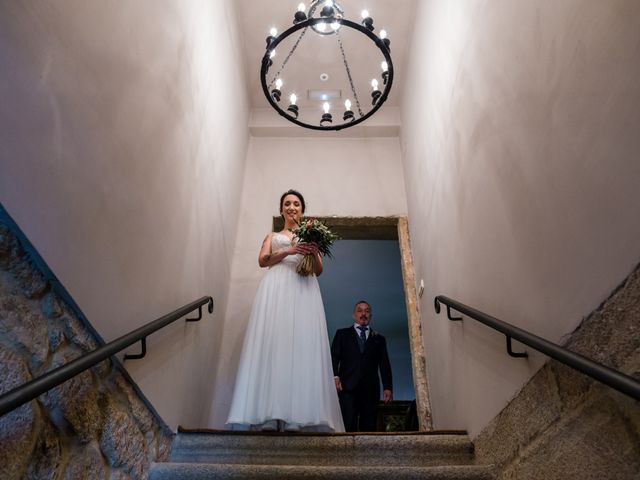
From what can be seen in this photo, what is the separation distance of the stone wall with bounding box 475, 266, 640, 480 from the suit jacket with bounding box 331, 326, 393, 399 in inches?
99.0

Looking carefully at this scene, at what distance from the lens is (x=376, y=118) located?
566 cm

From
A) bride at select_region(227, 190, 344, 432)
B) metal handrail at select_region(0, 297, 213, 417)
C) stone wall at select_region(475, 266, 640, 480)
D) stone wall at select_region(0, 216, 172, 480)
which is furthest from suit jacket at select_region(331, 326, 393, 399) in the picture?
metal handrail at select_region(0, 297, 213, 417)

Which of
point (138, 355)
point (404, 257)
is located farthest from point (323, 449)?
point (404, 257)

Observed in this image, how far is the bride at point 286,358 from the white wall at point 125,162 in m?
0.40

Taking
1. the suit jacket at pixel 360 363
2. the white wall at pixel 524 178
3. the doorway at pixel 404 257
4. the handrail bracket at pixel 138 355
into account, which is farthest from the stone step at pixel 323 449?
the suit jacket at pixel 360 363

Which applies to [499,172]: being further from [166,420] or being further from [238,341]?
[238,341]

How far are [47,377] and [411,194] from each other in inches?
153

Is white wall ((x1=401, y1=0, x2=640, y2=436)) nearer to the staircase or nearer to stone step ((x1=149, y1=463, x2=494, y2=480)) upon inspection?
the staircase

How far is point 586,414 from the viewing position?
1381 millimetres

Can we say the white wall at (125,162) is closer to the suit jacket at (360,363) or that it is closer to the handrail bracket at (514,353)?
the suit jacket at (360,363)

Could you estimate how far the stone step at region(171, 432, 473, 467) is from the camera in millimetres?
2455

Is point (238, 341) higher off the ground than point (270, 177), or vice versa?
point (270, 177)

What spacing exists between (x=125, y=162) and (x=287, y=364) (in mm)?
1682

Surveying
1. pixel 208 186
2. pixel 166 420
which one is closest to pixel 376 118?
pixel 208 186
